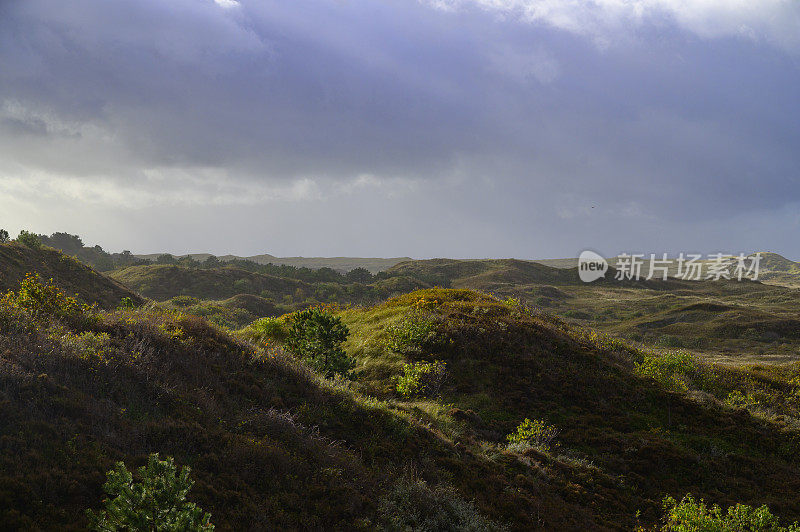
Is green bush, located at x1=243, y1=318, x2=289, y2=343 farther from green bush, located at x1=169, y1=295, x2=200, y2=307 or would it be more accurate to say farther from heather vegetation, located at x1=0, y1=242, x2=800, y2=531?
green bush, located at x1=169, y1=295, x2=200, y2=307

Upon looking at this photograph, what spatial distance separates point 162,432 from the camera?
21.8 feet

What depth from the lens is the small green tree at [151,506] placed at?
3895 mm

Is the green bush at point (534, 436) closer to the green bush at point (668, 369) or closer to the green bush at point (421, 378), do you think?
the green bush at point (421, 378)

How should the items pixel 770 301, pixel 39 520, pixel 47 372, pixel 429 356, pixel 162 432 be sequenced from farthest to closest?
pixel 770 301
pixel 429 356
pixel 47 372
pixel 162 432
pixel 39 520

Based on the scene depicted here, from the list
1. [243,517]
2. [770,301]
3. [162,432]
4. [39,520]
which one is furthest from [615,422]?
[770,301]

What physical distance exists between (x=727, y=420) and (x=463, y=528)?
10937mm

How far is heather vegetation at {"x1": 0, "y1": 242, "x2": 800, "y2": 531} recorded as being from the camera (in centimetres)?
561

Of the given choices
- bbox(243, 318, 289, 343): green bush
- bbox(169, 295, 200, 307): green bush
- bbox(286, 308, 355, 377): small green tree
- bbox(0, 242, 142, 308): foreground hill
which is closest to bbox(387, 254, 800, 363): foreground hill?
bbox(286, 308, 355, 377): small green tree

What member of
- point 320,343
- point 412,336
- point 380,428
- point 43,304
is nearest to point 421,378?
point 412,336

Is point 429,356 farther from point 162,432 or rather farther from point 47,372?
point 47,372

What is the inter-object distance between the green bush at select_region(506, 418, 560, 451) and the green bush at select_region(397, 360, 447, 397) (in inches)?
122

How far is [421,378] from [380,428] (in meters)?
4.50

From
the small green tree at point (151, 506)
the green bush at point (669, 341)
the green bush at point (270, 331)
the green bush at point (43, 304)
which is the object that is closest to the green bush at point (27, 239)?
the green bush at point (270, 331)

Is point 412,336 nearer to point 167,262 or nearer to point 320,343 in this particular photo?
point 320,343
